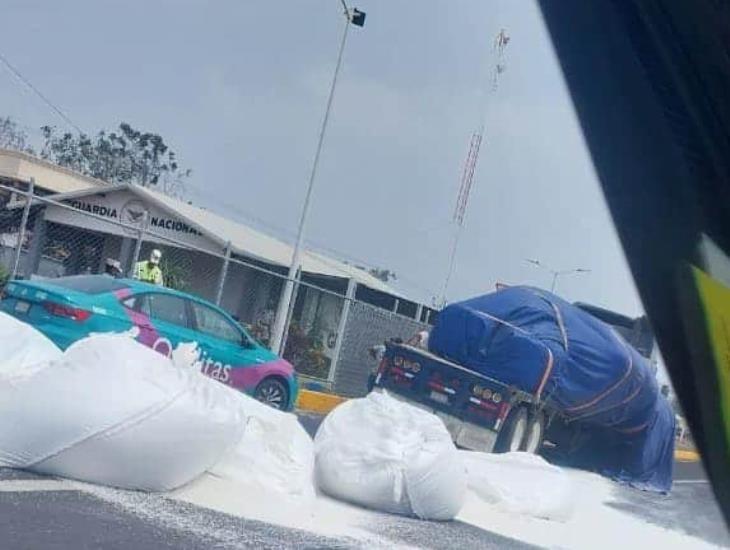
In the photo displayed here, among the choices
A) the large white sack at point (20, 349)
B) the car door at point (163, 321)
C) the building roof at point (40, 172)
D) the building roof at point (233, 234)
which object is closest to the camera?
the large white sack at point (20, 349)

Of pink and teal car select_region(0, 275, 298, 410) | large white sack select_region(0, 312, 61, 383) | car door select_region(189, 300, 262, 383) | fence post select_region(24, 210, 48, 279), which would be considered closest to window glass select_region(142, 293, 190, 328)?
pink and teal car select_region(0, 275, 298, 410)

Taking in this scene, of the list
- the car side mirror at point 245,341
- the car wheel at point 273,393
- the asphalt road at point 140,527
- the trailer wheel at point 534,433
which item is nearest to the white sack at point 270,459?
the asphalt road at point 140,527

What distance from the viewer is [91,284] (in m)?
12.0

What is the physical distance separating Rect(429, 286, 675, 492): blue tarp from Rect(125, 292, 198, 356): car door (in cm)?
395

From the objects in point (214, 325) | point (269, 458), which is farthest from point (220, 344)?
point (269, 458)

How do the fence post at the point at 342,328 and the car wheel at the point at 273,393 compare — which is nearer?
the car wheel at the point at 273,393

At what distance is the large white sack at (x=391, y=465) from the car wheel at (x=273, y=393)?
5.28 metres

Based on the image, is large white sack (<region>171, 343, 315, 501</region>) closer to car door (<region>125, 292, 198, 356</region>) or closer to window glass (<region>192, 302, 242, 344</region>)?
car door (<region>125, 292, 198, 356</region>)

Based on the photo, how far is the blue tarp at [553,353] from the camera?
14.5m

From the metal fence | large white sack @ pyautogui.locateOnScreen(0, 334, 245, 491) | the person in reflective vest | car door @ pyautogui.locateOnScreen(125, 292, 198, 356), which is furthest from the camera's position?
the metal fence

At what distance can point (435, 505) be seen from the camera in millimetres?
8266

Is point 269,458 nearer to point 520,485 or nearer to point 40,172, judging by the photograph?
point 520,485

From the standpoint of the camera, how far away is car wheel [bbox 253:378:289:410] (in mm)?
13836

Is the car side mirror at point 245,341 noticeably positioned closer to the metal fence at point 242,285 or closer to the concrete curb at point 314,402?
the metal fence at point 242,285
